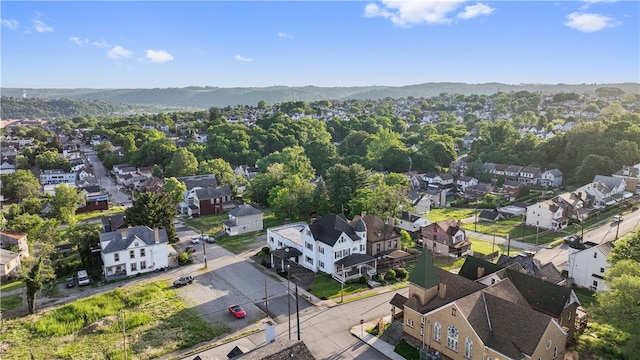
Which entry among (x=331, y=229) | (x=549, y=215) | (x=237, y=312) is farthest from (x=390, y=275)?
(x=549, y=215)

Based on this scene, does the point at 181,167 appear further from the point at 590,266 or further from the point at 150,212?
the point at 590,266

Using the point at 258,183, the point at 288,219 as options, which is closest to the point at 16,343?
the point at 288,219

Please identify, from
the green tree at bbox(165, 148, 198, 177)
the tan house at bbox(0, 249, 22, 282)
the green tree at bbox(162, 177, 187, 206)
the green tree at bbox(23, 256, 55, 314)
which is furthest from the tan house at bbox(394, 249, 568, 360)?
the green tree at bbox(165, 148, 198, 177)

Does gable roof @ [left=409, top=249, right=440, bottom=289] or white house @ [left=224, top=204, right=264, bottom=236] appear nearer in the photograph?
gable roof @ [left=409, top=249, right=440, bottom=289]

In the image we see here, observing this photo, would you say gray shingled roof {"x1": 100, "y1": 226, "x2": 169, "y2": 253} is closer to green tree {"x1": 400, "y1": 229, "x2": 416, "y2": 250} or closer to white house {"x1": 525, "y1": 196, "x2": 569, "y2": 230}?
green tree {"x1": 400, "y1": 229, "x2": 416, "y2": 250}

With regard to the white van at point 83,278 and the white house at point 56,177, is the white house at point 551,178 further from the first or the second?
the white house at point 56,177
